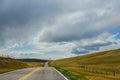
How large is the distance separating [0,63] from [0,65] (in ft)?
8.87

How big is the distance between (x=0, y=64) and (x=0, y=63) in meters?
1.29

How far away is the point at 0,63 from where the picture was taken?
290 ft

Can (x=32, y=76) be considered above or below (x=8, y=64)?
below

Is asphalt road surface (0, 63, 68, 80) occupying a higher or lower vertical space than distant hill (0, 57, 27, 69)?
lower

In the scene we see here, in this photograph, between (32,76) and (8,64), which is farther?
(8,64)

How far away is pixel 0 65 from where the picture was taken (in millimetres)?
85625

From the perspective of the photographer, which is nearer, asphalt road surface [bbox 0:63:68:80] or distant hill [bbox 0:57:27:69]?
asphalt road surface [bbox 0:63:68:80]

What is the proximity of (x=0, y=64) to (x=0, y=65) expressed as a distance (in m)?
1.41

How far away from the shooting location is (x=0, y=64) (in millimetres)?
87000

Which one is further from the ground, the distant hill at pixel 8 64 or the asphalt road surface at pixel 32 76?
the distant hill at pixel 8 64

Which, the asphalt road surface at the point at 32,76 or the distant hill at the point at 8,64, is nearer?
the asphalt road surface at the point at 32,76
